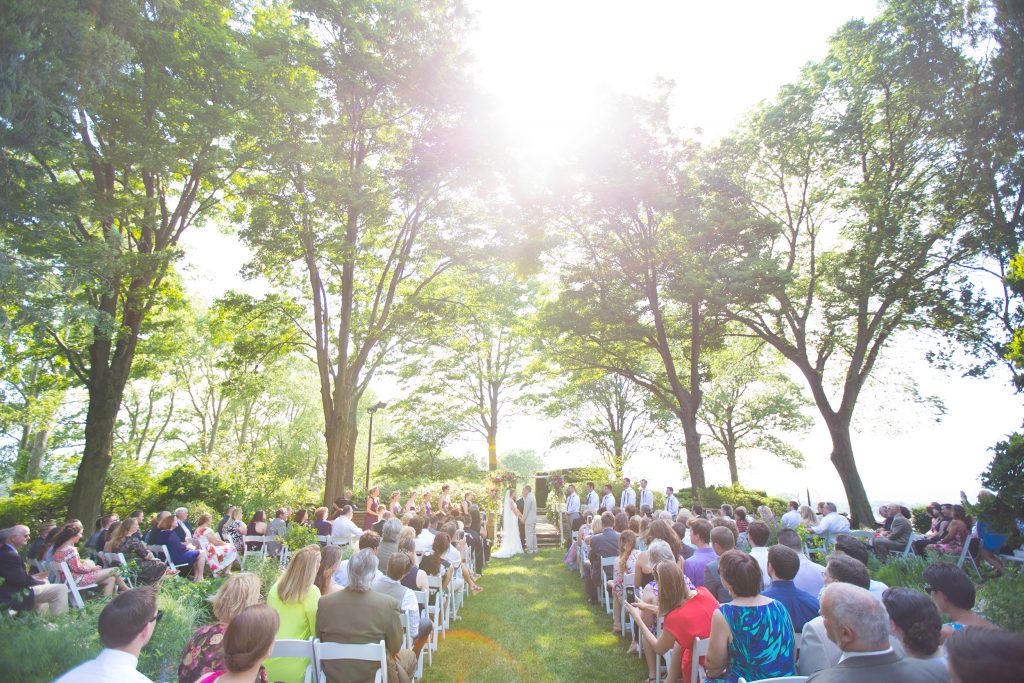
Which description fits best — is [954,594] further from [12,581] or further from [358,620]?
[12,581]

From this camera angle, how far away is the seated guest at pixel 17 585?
5.38 meters

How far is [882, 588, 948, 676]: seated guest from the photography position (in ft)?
8.06

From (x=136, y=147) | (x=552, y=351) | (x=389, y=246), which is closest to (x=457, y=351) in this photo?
(x=552, y=351)

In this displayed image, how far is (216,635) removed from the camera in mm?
3135

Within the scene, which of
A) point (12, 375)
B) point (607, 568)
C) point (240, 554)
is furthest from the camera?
point (12, 375)

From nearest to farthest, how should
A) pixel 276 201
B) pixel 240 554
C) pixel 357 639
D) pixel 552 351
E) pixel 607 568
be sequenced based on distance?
pixel 357 639 < pixel 607 568 < pixel 240 554 < pixel 276 201 < pixel 552 351

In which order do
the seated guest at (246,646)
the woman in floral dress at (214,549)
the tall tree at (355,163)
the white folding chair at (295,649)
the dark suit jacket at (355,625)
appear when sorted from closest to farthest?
the seated guest at (246,646)
the white folding chair at (295,649)
the dark suit jacket at (355,625)
the woman in floral dress at (214,549)
the tall tree at (355,163)

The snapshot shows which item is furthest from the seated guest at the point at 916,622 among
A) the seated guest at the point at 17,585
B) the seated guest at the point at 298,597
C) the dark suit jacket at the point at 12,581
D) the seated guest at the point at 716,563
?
the dark suit jacket at the point at 12,581

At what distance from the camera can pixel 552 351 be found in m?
19.5

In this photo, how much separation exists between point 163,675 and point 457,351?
24.1m

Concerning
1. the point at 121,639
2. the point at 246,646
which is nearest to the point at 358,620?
the point at 246,646

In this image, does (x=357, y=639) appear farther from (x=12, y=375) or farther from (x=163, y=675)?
(x=12, y=375)

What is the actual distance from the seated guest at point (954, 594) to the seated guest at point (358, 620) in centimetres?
349

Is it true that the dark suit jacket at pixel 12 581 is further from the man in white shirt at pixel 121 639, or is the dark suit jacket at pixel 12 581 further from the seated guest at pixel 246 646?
the seated guest at pixel 246 646
